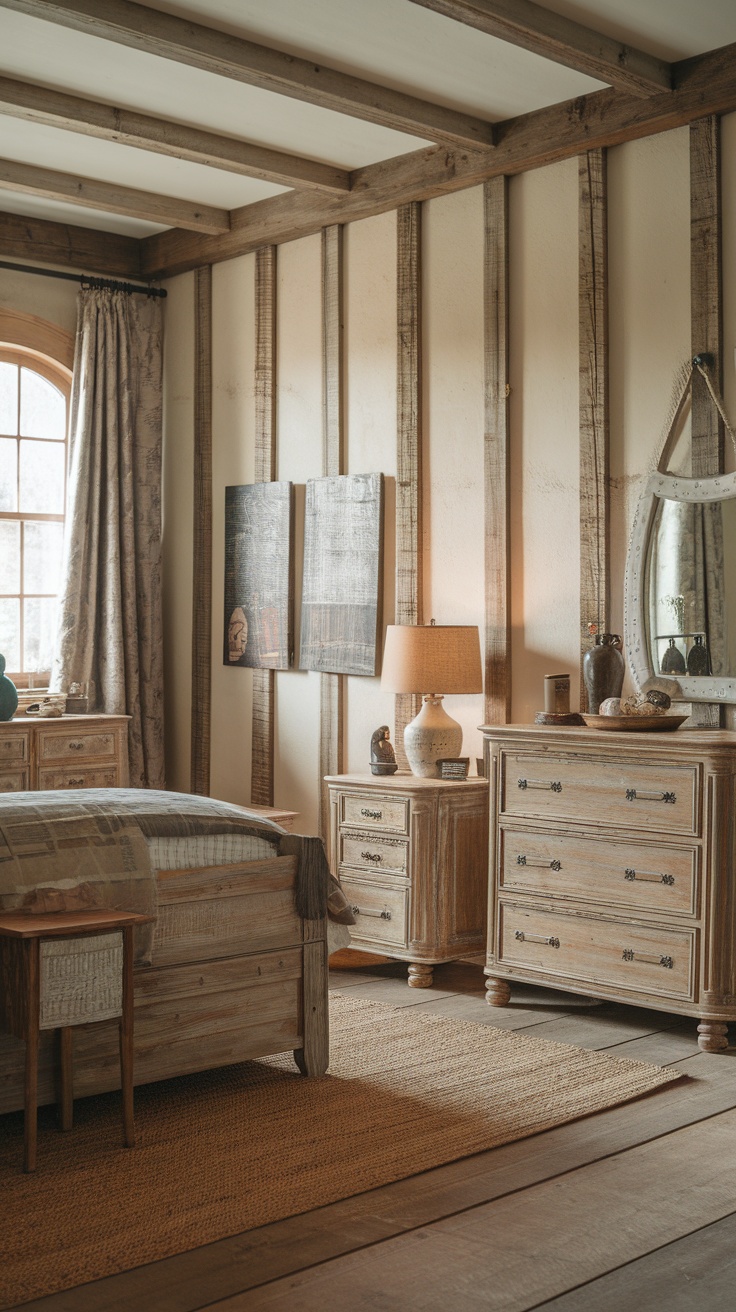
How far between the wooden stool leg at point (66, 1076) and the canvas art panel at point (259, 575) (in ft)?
9.70

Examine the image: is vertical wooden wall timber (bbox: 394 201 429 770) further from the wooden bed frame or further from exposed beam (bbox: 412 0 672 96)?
the wooden bed frame

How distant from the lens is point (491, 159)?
5.15 m

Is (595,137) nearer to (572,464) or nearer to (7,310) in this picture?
(572,464)

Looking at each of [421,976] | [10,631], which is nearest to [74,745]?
[10,631]

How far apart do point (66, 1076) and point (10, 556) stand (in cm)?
364

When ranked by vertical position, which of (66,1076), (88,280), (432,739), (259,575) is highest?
(88,280)

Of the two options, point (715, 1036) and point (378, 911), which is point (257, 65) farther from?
point (715, 1036)

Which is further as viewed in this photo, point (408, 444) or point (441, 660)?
point (408, 444)

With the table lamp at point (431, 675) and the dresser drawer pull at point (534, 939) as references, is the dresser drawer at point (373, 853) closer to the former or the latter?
the table lamp at point (431, 675)

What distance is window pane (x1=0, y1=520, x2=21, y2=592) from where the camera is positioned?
6461 mm

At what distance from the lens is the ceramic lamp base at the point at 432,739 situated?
16.9 ft

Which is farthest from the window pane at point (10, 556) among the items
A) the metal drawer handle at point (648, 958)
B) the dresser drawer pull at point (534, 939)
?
the metal drawer handle at point (648, 958)

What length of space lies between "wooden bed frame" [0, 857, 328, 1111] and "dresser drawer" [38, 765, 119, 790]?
2.21 metres

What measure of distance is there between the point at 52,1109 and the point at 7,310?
4.05m
